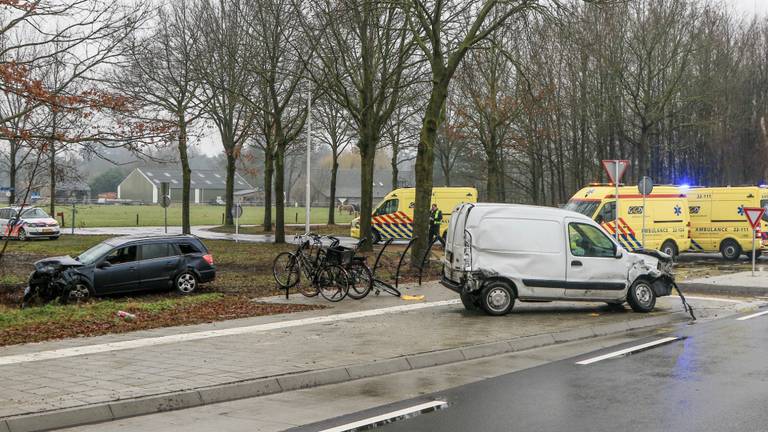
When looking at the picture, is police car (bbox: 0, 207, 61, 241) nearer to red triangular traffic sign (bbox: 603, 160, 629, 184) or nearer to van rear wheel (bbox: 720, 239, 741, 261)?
red triangular traffic sign (bbox: 603, 160, 629, 184)

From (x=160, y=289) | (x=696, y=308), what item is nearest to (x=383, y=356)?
(x=696, y=308)

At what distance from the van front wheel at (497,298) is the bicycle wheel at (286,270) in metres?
4.22

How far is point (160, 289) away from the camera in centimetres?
1772

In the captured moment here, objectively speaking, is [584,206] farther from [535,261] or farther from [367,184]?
[535,261]

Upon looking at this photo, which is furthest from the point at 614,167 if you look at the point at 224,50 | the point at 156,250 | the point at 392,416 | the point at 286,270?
the point at 224,50

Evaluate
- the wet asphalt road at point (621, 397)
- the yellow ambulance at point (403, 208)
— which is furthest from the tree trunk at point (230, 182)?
the wet asphalt road at point (621, 397)

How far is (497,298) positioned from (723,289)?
7.76m

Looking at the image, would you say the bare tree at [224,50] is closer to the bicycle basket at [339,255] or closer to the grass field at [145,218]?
the grass field at [145,218]

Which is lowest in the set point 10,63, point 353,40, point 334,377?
point 334,377

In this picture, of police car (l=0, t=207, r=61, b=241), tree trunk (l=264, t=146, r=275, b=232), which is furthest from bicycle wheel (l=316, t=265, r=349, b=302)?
police car (l=0, t=207, r=61, b=241)

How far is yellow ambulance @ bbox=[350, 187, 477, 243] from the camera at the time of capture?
35.3 metres

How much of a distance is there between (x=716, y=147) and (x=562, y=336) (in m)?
46.6

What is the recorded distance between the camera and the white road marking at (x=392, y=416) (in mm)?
6641

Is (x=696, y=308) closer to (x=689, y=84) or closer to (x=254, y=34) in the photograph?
(x=254, y=34)
